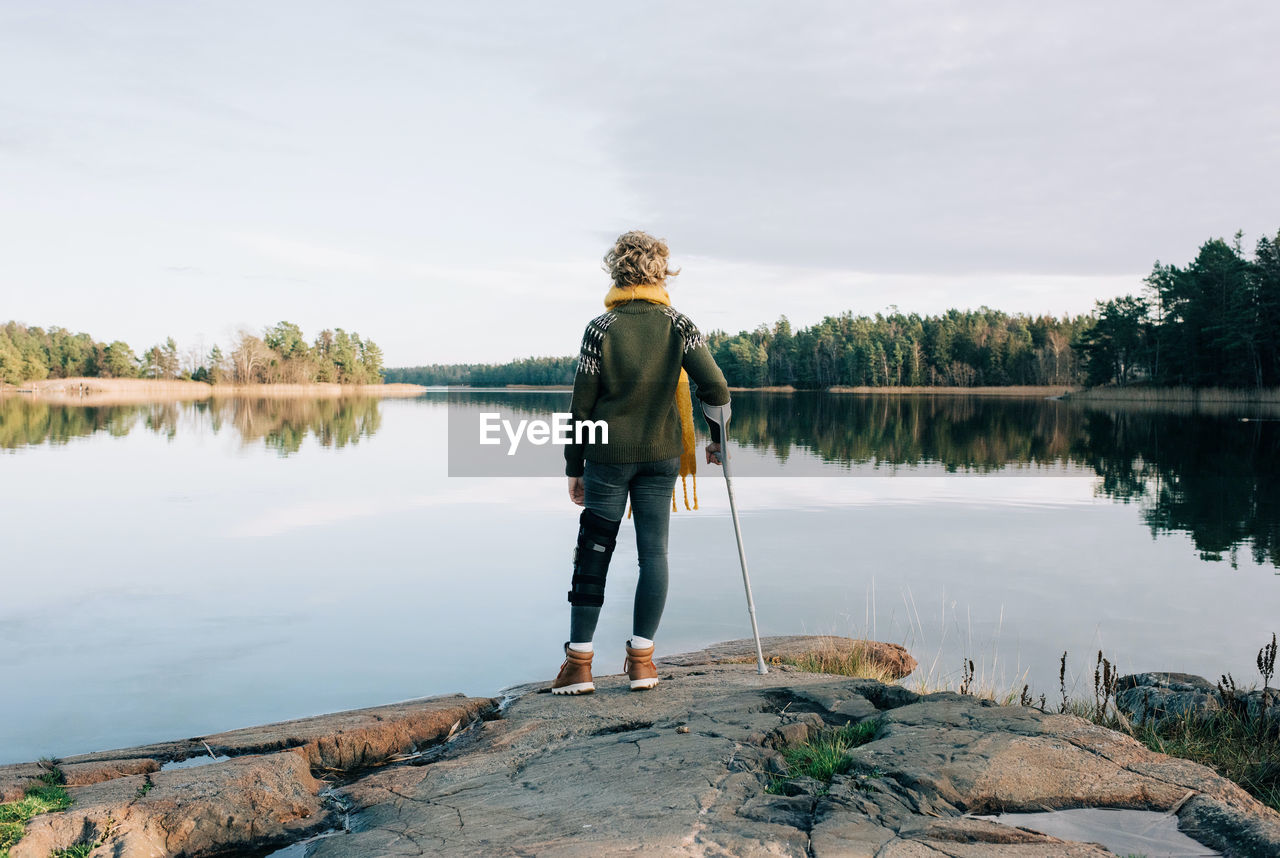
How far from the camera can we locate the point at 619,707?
4852 millimetres

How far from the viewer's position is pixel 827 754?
370 cm

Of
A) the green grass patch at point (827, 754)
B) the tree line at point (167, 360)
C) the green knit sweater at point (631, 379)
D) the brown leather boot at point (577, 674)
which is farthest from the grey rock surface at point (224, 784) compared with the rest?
the tree line at point (167, 360)

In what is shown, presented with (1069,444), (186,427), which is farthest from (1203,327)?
(186,427)

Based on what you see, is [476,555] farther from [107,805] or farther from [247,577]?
[107,805]

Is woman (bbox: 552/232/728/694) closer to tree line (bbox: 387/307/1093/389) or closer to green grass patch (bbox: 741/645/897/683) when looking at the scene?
green grass patch (bbox: 741/645/897/683)

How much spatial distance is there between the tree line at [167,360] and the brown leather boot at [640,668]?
4783 inches

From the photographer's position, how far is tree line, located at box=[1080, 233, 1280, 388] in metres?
54.7

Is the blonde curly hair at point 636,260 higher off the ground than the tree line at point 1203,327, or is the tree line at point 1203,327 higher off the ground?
the tree line at point 1203,327

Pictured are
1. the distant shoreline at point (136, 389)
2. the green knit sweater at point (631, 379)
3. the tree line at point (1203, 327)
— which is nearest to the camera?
the green knit sweater at point (631, 379)

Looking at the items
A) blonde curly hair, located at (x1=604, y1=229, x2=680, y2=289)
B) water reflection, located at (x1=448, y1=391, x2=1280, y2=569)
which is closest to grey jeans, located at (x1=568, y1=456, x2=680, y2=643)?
blonde curly hair, located at (x1=604, y1=229, x2=680, y2=289)

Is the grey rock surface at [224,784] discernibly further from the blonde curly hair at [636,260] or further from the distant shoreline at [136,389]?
the distant shoreline at [136,389]

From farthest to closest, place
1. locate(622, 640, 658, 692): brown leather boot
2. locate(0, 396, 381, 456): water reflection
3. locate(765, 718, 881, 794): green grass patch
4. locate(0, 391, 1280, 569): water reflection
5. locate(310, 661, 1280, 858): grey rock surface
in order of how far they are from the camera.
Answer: locate(0, 396, 381, 456): water reflection < locate(0, 391, 1280, 569): water reflection < locate(622, 640, 658, 692): brown leather boot < locate(765, 718, 881, 794): green grass patch < locate(310, 661, 1280, 858): grey rock surface

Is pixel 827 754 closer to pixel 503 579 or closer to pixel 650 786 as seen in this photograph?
pixel 650 786

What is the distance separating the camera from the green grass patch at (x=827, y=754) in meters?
3.55
